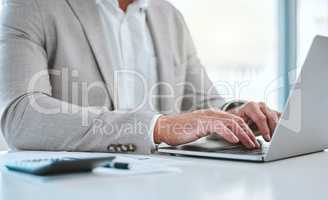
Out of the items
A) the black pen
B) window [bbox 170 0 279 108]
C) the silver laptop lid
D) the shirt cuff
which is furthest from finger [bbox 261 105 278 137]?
window [bbox 170 0 279 108]

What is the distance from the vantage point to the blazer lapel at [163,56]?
165 cm

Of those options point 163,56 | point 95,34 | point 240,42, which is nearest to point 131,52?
point 163,56

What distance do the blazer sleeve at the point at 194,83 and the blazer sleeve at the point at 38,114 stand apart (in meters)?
0.61

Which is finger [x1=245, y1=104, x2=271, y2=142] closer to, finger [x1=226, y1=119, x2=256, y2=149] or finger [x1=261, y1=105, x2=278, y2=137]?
finger [x1=261, y1=105, x2=278, y2=137]

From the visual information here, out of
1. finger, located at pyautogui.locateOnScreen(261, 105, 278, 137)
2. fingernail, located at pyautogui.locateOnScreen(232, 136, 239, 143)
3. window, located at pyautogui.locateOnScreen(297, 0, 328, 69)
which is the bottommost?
fingernail, located at pyautogui.locateOnScreen(232, 136, 239, 143)

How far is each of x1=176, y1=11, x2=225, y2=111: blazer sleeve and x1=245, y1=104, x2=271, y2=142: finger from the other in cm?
49

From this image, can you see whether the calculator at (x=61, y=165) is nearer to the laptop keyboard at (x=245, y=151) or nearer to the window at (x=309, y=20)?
the laptop keyboard at (x=245, y=151)

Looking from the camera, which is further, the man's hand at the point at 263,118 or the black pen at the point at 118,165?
the man's hand at the point at 263,118

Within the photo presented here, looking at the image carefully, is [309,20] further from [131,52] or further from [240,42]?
[131,52]

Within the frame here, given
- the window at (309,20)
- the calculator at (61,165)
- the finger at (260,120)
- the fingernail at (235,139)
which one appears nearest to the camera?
the calculator at (61,165)

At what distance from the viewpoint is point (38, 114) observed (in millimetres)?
1117

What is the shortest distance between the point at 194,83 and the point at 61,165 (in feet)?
3.62

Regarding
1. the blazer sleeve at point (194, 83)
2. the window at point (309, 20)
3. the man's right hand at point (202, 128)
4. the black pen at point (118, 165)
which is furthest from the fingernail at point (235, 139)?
the window at point (309, 20)

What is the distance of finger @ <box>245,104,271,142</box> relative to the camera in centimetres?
112
